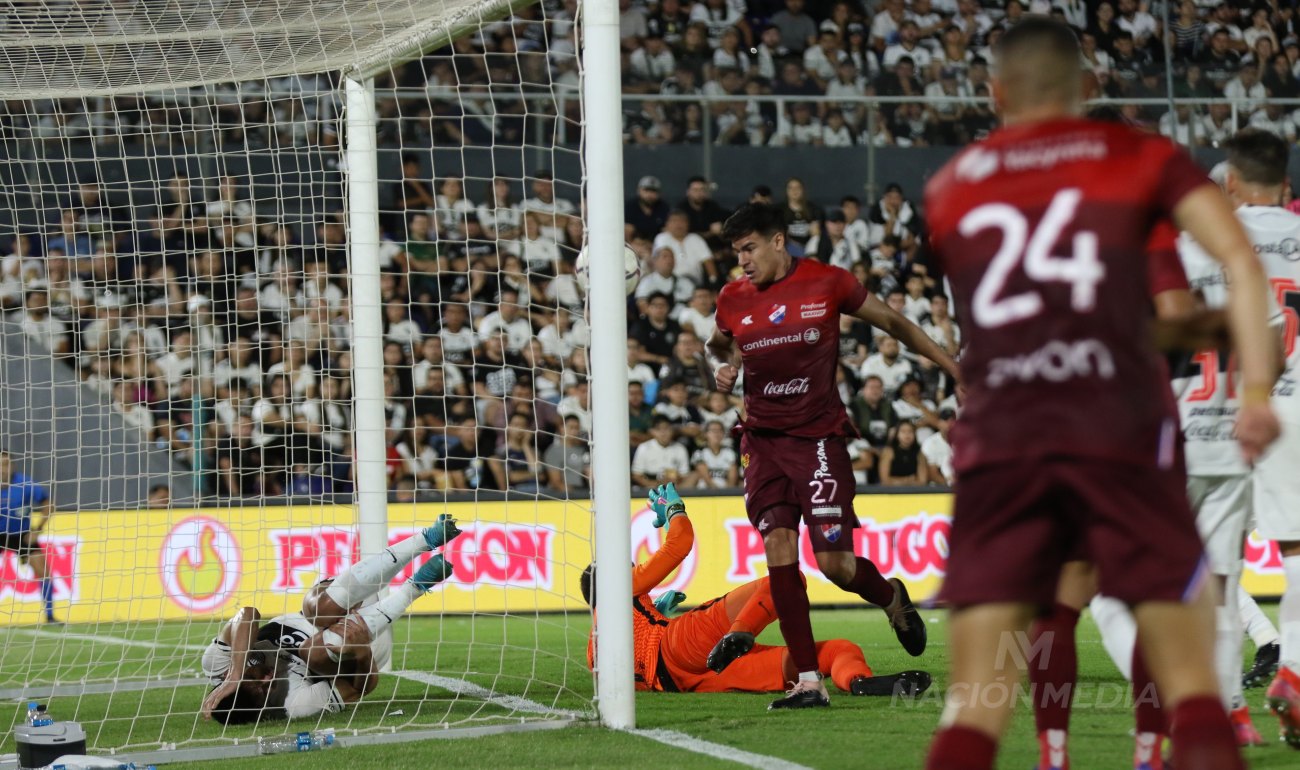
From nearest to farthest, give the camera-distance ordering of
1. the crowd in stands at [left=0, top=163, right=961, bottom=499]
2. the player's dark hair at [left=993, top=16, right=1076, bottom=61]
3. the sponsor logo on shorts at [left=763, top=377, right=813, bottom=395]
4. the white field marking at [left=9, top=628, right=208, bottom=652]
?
the player's dark hair at [left=993, top=16, right=1076, bottom=61]
the sponsor logo on shorts at [left=763, top=377, right=813, bottom=395]
the white field marking at [left=9, top=628, right=208, bottom=652]
the crowd in stands at [left=0, top=163, right=961, bottom=499]

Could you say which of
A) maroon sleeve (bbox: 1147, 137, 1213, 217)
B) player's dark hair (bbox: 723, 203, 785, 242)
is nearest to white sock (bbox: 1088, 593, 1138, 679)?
maroon sleeve (bbox: 1147, 137, 1213, 217)

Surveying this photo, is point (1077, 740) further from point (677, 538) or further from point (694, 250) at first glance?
point (694, 250)

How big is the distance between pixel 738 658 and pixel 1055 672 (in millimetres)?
3267

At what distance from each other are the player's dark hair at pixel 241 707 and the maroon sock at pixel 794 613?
7.49ft

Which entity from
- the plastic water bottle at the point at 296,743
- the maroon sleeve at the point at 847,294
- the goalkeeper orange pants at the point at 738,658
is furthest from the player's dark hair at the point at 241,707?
the maroon sleeve at the point at 847,294

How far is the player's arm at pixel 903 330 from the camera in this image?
21.1ft

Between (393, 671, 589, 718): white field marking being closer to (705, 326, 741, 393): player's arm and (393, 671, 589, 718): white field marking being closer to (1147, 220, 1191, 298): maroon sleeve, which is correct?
(705, 326, 741, 393): player's arm

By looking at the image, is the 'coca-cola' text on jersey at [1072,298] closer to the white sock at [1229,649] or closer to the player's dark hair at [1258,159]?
the white sock at [1229,649]

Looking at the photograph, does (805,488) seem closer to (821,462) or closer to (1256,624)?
(821,462)

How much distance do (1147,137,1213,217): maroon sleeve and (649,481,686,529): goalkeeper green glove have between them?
472 centimetres

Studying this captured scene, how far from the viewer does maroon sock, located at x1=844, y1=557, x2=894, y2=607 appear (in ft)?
22.9

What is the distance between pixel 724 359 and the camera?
7.51m

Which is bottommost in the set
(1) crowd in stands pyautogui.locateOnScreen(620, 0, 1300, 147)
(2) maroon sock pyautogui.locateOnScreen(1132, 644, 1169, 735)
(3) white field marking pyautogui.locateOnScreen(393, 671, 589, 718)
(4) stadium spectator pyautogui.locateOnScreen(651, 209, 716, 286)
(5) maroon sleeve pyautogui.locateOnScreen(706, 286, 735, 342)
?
(3) white field marking pyautogui.locateOnScreen(393, 671, 589, 718)

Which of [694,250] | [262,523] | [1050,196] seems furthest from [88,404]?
[1050,196]
